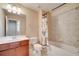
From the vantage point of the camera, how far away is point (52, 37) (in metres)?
1.78

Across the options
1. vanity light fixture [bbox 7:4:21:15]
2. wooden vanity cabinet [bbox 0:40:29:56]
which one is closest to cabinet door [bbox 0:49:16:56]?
wooden vanity cabinet [bbox 0:40:29:56]

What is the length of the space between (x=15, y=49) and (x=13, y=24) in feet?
1.37

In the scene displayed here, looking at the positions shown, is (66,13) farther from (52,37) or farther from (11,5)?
(11,5)

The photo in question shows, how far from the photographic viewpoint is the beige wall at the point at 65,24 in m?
1.62

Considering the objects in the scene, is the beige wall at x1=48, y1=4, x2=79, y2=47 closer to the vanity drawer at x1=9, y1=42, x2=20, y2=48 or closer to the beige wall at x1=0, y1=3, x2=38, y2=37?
the beige wall at x1=0, y1=3, x2=38, y2=37

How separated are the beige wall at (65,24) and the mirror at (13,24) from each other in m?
0.46

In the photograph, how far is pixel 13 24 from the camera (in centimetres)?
172

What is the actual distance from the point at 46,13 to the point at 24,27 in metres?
0.44

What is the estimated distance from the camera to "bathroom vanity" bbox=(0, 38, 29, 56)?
5.38ft

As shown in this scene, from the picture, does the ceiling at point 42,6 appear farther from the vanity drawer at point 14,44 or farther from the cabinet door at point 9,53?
the cabinet door at point 9,53

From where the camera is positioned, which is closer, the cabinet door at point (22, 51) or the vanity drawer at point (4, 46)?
the vanity drawer at point (4, 46)

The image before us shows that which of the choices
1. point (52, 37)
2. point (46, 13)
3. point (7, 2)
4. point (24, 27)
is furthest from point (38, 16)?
point (7, 2)

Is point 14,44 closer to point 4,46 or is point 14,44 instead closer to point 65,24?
point 4,46

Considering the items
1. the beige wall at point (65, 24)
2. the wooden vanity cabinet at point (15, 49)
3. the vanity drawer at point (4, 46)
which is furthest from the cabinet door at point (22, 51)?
the beige wall at point (65, 24)
